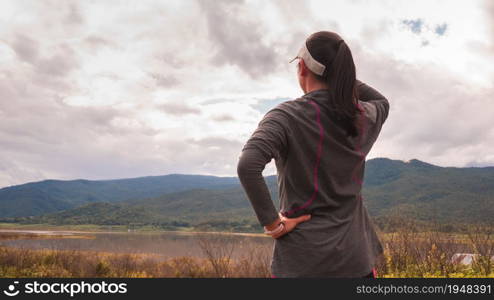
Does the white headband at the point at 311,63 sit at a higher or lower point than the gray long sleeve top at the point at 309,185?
higher

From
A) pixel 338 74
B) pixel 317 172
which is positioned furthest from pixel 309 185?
→ pixel 338 74

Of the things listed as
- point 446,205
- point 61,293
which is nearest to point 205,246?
point 61,293

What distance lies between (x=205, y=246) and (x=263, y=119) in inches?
222

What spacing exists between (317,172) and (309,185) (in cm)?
6

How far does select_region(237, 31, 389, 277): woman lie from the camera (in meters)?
1.56

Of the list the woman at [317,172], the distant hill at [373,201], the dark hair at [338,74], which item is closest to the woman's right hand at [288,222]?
the woman at [317,172]

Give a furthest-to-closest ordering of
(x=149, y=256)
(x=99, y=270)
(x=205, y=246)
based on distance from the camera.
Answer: (x=149, y=256), (x=99, y=270), (x=205, y=246)

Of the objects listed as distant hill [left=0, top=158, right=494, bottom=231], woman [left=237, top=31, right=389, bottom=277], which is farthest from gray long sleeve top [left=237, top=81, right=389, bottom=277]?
distant hill [left=0, top=158, right=494, bottom=231]

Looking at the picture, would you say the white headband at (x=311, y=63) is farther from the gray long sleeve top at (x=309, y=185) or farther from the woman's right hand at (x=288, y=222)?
the woman's right hand at (x=288, y=222)

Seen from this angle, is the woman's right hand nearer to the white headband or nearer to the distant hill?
the white headband

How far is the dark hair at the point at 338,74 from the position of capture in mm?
1635

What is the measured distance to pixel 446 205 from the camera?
66.1 metres

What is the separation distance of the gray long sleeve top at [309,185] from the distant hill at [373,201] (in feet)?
160

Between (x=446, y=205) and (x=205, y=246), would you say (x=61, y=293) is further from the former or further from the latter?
(x=446, y=205)
